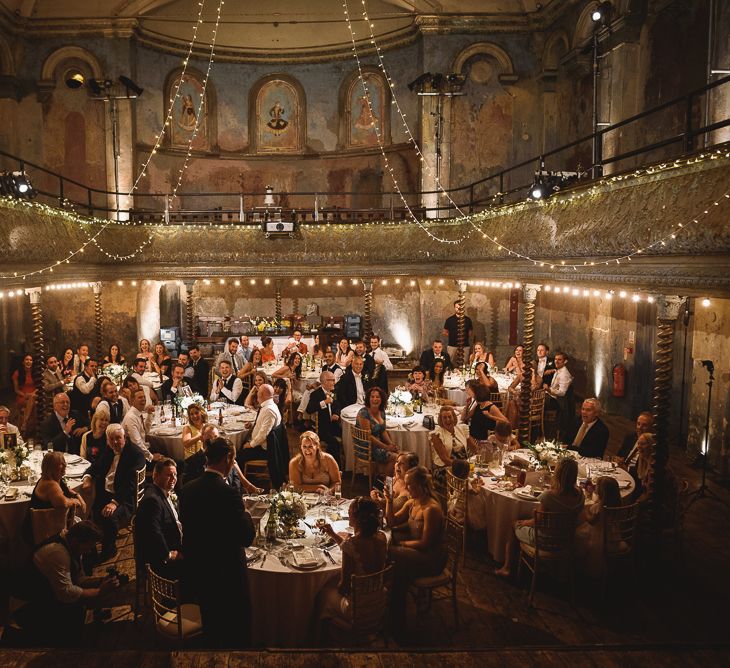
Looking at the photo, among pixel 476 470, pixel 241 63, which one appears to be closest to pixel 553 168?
pixel 241 63

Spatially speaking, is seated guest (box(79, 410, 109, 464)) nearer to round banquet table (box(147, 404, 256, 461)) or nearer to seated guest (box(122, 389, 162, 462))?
seated guest (box(122, 389, 162, 462))

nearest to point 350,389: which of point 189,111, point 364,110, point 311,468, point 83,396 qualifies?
point 311,468

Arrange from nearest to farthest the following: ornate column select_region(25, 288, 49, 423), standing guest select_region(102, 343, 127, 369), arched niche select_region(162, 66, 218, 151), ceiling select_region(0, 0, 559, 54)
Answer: ornate column select_region(25, 288, 49, 423)
standing guest select_region(102, 343, 127, 369)
ceiling select_region(0, 0, 559, 54)
arched niche select_region(162, 66, 218, 151)

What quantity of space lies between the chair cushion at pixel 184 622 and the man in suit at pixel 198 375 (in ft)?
22.1

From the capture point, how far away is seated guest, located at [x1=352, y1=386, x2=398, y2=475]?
331 inches

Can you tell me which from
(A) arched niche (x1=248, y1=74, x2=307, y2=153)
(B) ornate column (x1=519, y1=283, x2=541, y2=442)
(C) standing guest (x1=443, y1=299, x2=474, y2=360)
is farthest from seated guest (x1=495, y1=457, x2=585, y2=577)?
(A) arched niche (x1=248, y1=74, x2=307, y2=153)

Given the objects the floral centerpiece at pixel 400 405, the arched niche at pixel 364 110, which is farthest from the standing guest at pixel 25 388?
the arched niche at pixel 364 110

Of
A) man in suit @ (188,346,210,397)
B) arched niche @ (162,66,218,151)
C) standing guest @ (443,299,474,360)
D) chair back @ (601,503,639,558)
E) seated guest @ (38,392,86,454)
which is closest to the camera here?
chair back @ (601,503,639,558)

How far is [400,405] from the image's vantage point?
9766 millimetres

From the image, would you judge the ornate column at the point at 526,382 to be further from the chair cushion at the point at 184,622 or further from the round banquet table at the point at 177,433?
the chair cushion at the point at 184,622

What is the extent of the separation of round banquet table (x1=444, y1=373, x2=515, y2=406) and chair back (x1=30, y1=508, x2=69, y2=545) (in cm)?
759

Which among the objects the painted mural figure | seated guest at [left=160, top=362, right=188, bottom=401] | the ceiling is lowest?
seated guest at [left=160, top=362, right=188, bottom=401]

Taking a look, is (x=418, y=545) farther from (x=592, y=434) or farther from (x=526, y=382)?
(x=526, y=382)

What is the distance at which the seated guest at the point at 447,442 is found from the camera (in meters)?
7.85
